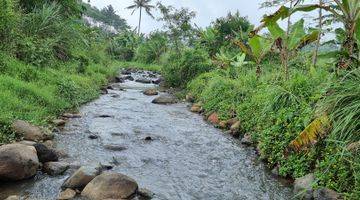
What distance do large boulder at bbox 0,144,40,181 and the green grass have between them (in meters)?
1.25

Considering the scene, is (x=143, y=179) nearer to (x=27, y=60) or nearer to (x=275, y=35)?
(x=275, y=35)

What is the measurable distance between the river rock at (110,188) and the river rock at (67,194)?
0.15m

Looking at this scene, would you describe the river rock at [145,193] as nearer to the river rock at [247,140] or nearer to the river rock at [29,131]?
the river rock at [29,131]

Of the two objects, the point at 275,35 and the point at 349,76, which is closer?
the point at 349,76

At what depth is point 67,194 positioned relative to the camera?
6.06 meters

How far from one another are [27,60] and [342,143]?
1147 cm

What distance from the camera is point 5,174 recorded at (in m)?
6.37

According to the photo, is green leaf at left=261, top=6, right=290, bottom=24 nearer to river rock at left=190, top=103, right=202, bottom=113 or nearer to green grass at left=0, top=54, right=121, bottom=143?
green grass at left=0, top=54, right=121, bottom=143

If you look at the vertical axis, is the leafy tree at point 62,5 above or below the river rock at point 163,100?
above

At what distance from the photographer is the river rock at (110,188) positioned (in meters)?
6.02

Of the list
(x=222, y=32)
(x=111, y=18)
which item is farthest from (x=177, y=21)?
(x=111, y=18)

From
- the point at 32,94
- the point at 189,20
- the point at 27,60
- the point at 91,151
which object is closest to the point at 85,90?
the point at 27,60

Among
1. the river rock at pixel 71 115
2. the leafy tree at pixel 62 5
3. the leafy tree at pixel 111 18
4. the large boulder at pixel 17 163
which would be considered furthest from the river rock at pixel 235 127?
the leafy tree at pixel 111 18

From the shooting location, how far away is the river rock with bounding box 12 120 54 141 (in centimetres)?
835
